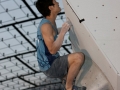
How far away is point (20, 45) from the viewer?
18156 millimetres

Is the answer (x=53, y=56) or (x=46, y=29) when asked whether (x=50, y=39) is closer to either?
(x=46, y=29)

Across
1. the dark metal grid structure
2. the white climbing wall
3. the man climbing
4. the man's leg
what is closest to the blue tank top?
the man climbing

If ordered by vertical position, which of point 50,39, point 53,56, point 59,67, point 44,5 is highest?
point 44,5

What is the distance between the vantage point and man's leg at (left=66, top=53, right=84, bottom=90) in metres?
4.79

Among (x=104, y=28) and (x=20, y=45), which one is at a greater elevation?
(x=104, y=28)

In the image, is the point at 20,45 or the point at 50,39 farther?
the point at 20,45

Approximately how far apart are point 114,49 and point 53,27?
1261 millimetres

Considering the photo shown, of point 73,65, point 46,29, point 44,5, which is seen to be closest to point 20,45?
point 44,5

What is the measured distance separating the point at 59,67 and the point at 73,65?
30cm

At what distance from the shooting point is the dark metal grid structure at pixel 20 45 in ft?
48.8

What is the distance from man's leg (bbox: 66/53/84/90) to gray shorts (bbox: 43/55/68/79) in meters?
0.09

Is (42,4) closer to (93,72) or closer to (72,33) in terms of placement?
(72,33)

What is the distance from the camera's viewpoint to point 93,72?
17.1 feet

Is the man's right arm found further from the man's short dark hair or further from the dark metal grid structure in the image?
the dark metal grid structure
